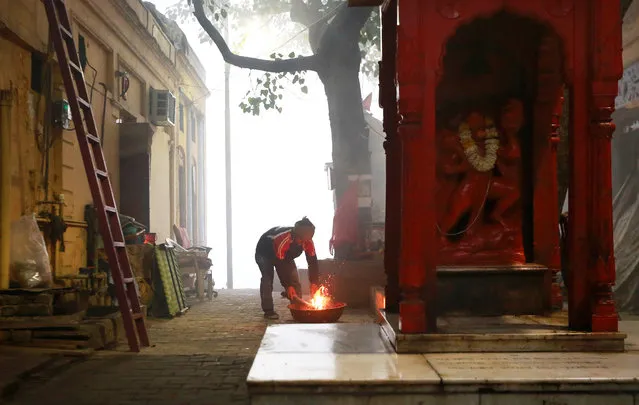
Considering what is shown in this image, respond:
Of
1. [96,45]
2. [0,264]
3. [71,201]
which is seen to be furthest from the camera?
[96,45]

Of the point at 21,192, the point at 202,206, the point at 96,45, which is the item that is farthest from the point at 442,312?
the point at 202,206

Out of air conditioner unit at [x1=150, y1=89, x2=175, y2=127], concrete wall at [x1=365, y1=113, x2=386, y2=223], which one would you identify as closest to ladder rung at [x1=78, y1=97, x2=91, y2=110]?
air conditioner unit at [x1=150, y1=89, x2=175, y2=127]


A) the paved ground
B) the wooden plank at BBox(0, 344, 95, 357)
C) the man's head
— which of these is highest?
the man's head

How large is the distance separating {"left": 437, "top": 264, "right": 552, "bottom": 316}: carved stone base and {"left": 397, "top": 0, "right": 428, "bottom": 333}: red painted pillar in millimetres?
978

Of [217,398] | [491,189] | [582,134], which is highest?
[582,134]

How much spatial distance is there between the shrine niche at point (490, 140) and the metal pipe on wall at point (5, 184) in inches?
224

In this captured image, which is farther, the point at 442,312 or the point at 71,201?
the point at 71,201

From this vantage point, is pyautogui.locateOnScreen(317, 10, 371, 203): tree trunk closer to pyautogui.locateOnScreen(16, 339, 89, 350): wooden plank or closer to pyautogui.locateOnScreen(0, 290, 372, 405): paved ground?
pyautogui.locateOnScreen(0, 290, 372, 405): paved ground

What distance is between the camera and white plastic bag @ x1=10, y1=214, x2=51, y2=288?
26.0 feet

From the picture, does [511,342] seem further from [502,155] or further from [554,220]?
[502,155]

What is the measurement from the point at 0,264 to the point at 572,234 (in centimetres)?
679

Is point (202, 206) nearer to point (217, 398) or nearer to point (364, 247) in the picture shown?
point (364, 247)

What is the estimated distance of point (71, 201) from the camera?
1049cm

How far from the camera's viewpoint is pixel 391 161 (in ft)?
16.5
